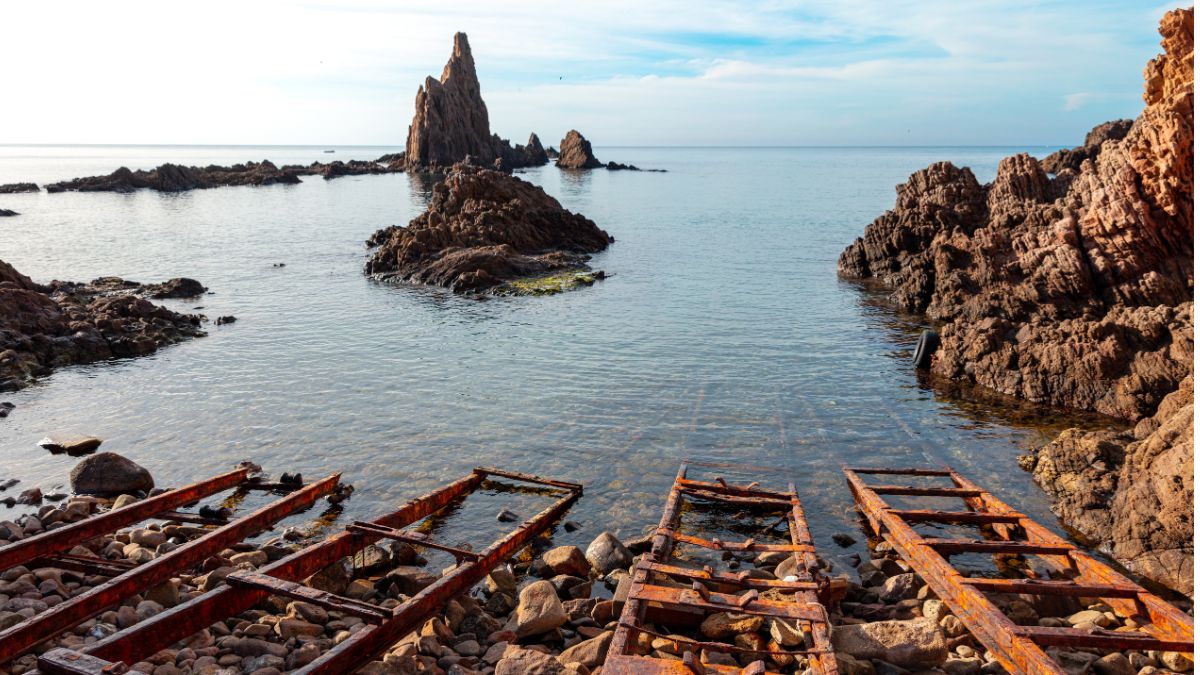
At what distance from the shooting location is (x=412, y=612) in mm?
8602

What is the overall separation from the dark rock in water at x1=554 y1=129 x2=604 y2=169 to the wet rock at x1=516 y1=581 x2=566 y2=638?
7082 inches

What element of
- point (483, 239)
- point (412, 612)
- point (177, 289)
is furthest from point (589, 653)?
point (483, 239)

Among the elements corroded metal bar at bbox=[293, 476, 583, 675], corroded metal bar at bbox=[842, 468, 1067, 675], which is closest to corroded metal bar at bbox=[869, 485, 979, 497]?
corroded metal bar at bbox=[842, 468, 1067, 675]

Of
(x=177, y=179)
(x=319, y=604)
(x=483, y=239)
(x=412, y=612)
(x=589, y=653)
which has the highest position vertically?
(x=177, y=179)

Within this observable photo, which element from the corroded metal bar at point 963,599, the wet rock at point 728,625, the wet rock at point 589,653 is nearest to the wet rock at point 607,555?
the wet rock at point 728,625

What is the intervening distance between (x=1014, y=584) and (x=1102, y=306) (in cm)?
1935

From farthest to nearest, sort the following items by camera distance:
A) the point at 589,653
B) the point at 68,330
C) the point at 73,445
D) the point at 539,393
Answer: the point at 68,330 < the point at 539,393 < the point at 73,445 < the point at 589,653

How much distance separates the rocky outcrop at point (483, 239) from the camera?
39.8 meters

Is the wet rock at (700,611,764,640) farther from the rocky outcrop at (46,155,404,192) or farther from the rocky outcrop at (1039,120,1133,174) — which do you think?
the rocky outcrop at (46,155,404,192)

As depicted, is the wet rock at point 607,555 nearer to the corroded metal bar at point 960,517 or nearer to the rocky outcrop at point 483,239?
the corroded metal bar at point 960,517

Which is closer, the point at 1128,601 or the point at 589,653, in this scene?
the point at 589,653

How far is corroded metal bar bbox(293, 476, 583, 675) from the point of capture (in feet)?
24.2

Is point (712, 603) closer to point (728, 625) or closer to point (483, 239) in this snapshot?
point (728, 625)

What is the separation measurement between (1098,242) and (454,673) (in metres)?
26.4
